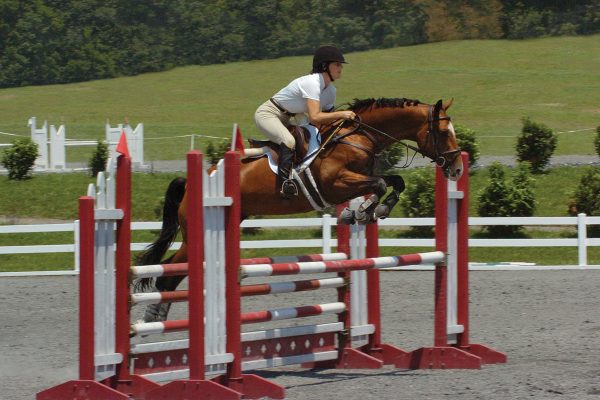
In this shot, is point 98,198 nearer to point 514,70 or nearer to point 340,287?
point 340,287

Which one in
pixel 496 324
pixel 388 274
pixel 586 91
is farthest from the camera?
pixel 586 91

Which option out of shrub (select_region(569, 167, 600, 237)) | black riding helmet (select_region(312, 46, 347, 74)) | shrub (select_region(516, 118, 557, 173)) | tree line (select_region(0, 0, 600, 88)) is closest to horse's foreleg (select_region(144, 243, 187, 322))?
black riding helmet (select_region(312, 46, 347, 74))

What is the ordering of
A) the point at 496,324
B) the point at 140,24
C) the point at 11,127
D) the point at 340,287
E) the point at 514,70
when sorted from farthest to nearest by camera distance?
the point at 140,24 < the point at 514,70 < the point at 11,127 < the point at 496,324 < the point at 340,287

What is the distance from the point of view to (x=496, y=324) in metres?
9.16

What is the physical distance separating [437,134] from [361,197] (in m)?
0.68

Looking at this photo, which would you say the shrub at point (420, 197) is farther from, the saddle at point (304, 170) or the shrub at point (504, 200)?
the saddle at point (304, 170)

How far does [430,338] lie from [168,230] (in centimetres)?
231

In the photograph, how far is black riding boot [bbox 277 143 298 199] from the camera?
23.6 ft

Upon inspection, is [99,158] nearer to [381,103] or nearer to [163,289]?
[163,289]

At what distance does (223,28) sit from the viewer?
49.8 meters

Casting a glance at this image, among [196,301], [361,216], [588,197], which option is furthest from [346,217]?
[588,197]

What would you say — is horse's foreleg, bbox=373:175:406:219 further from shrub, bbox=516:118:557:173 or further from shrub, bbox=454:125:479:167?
shrub, bbox=516:118:557:173

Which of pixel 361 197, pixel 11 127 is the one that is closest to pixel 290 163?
pixel 361 197

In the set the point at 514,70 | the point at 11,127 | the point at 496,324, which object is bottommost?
the point at 496,324
